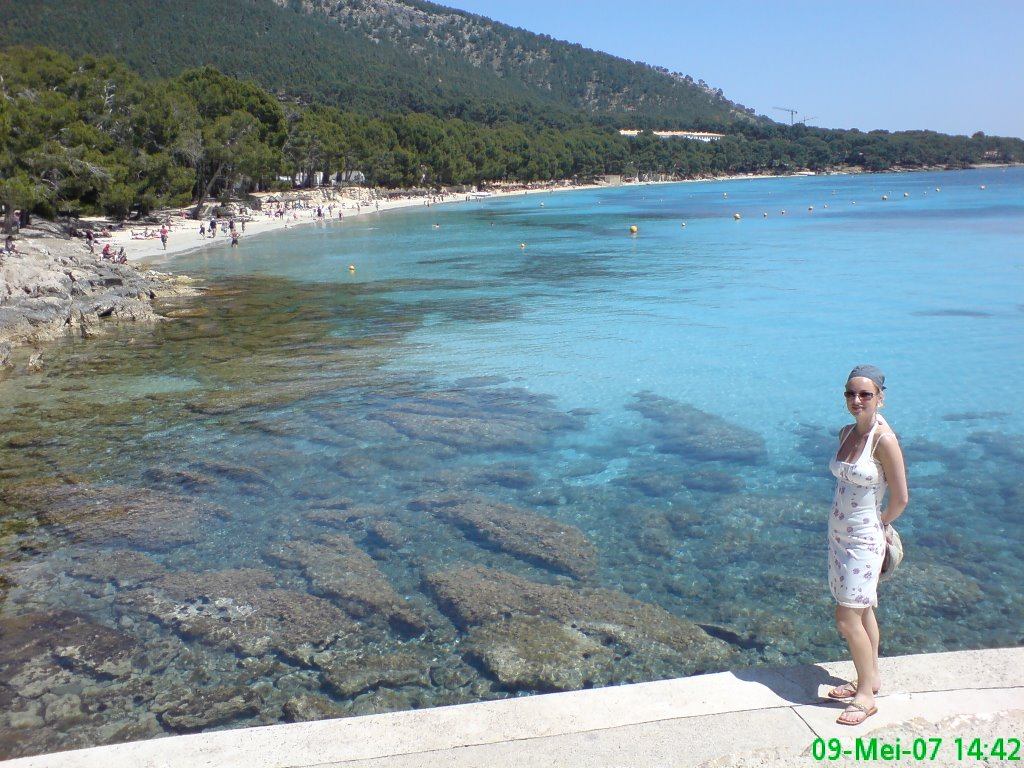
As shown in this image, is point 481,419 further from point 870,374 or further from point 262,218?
point 262,218

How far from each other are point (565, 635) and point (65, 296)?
66.6ft

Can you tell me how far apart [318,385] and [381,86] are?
5893 inches

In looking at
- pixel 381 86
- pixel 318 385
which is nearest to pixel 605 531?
pixel 318 385

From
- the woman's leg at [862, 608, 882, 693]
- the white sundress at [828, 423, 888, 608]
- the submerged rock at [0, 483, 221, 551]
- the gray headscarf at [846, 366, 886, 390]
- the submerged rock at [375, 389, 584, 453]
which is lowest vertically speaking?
the submerged rock at [0, 483, 221, 551]

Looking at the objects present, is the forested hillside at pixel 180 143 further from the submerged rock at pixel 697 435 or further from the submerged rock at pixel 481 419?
the submerged rock at pixel 697 435

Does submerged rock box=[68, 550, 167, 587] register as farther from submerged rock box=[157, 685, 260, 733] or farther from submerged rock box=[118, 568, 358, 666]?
submerged rock box=[157, 685, 260, 733]

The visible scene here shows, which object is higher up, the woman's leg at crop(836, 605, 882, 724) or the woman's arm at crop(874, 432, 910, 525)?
the woman's arm at crop(874, 432, 910, 525)

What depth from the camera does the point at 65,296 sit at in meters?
22.3

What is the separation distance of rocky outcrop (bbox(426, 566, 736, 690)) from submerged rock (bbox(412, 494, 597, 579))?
21.9 inches

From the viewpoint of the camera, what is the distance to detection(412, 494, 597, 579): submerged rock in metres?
8.08

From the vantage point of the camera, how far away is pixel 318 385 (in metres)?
14.8

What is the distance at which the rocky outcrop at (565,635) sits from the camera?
614 centimetres

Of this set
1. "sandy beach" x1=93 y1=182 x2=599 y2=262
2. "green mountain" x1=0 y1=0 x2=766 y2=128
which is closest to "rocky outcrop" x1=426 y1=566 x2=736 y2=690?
"sandy beach" x1=93 y1=182 x2=599 y2=262

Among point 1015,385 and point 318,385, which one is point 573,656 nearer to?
point 318,385
